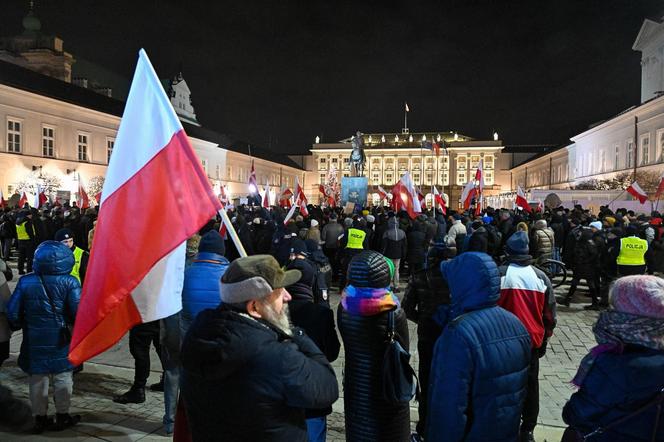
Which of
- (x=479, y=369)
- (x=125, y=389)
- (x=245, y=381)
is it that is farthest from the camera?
(x=125, y=389)

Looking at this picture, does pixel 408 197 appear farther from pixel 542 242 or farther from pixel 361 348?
pixel 361 348

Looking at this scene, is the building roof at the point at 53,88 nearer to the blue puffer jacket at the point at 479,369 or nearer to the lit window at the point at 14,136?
the lit window at the point at 14,136

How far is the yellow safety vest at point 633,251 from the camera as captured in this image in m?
8.73

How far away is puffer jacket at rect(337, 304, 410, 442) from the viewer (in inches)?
125

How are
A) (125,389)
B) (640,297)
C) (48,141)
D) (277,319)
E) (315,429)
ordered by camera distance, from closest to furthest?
(640,297) → (277,319) → (315,429) → (125,389) → (48,141)

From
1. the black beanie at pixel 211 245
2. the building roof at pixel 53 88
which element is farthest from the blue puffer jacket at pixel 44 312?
the building roof at pixel 53 88

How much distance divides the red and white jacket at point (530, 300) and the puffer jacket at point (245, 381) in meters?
2.60

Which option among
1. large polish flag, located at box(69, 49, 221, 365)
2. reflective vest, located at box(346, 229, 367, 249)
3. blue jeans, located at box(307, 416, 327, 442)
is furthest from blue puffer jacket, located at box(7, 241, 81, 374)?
reflective vest, located at box(346, 229, 367, 249)

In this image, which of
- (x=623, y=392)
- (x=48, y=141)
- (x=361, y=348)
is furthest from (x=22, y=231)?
(x=48, y=141)

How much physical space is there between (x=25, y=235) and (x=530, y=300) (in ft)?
43.6

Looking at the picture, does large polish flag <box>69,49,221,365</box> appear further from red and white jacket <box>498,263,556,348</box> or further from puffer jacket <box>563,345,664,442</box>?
red and white jacket <box>498,263,556,348</box>

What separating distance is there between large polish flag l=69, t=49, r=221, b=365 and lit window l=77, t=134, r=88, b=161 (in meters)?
36.6

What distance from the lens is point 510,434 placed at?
2732mm

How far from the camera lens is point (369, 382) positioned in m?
3.22
